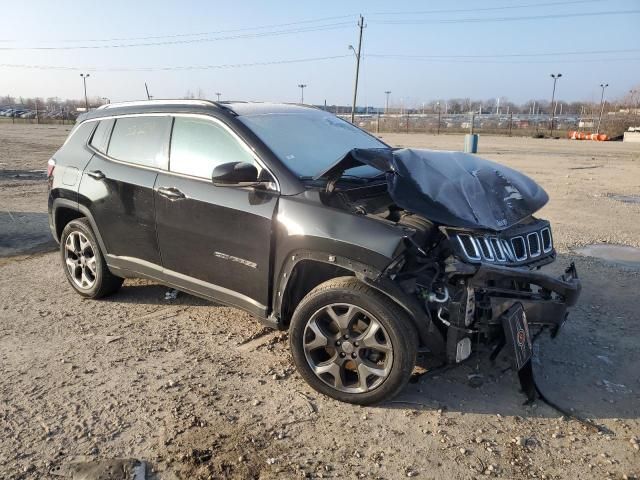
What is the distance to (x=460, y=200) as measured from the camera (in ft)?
11.7

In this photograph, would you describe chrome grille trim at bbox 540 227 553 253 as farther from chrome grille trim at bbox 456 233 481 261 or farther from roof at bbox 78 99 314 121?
roof at bbox 78 99 314 121

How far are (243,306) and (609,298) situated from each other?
3.72m

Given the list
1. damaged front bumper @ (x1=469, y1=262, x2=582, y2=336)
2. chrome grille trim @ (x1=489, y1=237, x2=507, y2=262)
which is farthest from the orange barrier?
chrome grille trim @ (x1=489, y1=237, x2=507, y2=262)

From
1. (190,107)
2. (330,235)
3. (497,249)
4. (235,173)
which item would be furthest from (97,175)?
(497,249)

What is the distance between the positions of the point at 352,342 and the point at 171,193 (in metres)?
1.93

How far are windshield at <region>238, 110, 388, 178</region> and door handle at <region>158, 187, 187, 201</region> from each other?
0.76 metres

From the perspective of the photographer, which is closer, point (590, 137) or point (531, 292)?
point (531, 292)

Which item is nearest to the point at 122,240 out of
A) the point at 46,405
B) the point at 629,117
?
the point at 46,405

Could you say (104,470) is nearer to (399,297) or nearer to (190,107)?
(399,297)

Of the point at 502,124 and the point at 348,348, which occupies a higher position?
the point at 502,124

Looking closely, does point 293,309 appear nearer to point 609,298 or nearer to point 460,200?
point 460,200

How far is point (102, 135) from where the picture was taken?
5113 millimetres

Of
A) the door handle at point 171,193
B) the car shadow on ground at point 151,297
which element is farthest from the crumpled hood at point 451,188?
the car shadow on ground at point 151,297

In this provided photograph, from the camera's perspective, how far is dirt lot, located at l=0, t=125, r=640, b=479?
295 centimetres
